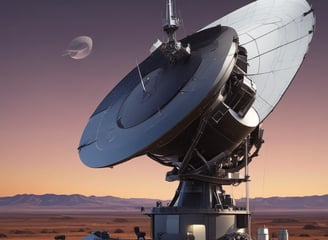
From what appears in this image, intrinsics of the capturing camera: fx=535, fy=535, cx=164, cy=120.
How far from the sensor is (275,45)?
44.2 metres

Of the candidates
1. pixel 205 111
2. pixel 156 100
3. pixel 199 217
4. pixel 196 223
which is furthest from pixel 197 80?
pixel 196 223

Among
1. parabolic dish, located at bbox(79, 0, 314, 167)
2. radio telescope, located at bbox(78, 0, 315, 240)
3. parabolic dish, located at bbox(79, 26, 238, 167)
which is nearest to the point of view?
parabolic dish, located at bbox(79, 26, 238, 167)

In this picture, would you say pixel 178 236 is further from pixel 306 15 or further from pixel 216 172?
pixel 306 15

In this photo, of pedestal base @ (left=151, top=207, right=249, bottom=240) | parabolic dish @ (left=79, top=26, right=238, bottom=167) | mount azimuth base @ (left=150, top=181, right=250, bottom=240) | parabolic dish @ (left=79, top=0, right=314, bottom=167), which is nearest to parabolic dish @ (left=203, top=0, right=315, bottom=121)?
parabolic dish @ (left=79, top=0, right=314, bottom=167)

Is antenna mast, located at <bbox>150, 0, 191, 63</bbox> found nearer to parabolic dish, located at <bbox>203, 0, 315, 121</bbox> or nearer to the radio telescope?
the radio telescope

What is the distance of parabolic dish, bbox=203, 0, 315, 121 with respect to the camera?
42.5m

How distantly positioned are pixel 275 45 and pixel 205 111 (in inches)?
454

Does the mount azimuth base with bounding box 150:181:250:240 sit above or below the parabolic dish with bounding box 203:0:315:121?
below

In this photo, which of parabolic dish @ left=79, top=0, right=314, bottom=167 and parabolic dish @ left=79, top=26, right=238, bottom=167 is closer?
parabolic dish @ left=79, top=26, right=238, bottom=167

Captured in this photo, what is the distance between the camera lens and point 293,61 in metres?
42.5

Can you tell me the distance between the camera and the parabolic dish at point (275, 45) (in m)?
42.5

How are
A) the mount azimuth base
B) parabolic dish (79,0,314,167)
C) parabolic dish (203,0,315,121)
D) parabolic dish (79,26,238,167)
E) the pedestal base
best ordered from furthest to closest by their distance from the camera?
1. parabolic dish (203,0,315,121)
2. the mount azimuth base
3. the pedestal base
4. parabolic dish (79,0,314,167)
5. parabolic dish (79,26,238,167)

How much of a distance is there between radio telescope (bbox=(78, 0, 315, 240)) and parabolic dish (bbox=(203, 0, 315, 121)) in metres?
0.08

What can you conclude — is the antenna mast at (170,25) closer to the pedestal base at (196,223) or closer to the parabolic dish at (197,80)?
the parabolic dish at (197,80)
